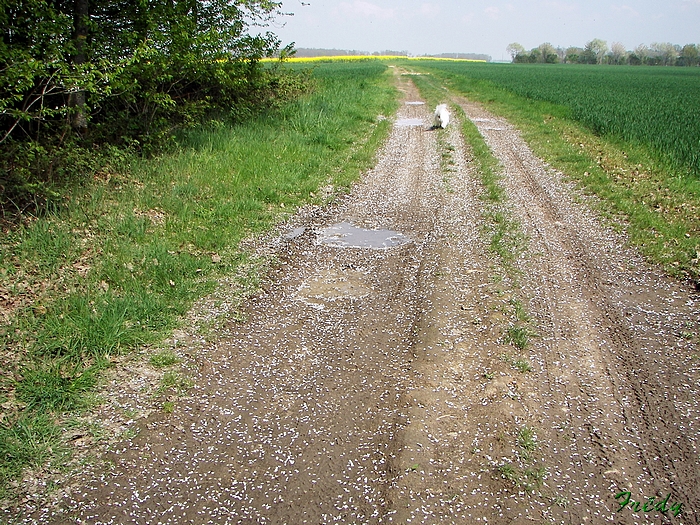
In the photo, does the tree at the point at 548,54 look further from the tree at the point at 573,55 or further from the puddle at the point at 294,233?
the puddle at the point at 294,233

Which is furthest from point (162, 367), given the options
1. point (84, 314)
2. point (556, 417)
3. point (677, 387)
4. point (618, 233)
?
point (618, 233)

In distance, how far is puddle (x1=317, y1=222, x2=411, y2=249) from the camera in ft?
23.3

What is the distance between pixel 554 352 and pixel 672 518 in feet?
5.80

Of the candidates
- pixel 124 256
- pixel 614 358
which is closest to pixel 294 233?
pixel 124 256

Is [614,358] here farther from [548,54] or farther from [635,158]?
[548,54]

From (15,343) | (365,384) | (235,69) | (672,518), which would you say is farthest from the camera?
(235,69)

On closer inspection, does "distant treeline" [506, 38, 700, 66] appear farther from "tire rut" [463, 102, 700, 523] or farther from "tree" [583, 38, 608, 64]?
"tire rut" [463, 102, 700, 523]

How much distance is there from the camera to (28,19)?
7.23 meters

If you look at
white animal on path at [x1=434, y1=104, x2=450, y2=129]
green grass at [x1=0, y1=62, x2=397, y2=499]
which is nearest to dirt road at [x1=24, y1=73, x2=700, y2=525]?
green grass at [x1=0, y1=62, x2=397, y2=499]

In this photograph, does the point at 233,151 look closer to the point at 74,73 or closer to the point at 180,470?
the point at 74,73

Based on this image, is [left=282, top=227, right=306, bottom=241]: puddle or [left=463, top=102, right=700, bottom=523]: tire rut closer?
[left=463, top=102, right=700, bottom=523]: tire rut

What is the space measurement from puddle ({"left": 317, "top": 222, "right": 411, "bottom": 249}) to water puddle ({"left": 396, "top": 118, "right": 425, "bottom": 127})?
Result: 1082cm

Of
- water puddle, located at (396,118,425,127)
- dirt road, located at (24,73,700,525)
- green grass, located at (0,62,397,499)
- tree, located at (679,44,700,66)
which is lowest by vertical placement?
dirt road, located at (24,73,700,525)

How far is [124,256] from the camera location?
599cm
